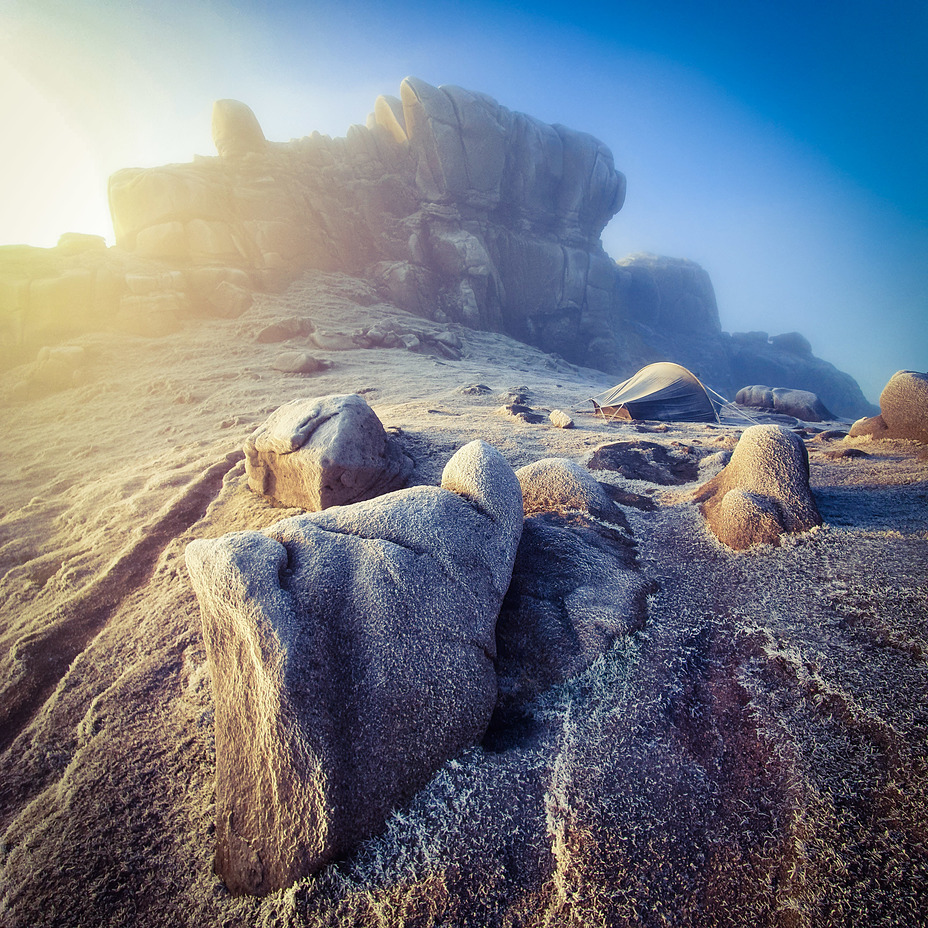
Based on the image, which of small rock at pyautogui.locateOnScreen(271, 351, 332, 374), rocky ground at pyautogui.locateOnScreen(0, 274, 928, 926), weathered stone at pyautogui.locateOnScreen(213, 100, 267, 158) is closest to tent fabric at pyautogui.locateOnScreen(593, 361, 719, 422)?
rocky ground at pyautogui.locateOnScreen(0, 274, 928, 926)

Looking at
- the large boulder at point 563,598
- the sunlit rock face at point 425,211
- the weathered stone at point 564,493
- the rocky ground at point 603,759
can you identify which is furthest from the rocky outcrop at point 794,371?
the large boulder at point 563,598

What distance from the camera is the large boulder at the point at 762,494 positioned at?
290 cm

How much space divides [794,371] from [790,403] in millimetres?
25451

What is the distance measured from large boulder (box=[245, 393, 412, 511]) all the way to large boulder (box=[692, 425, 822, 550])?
113 inches

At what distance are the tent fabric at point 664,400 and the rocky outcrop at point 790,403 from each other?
17.2 ft

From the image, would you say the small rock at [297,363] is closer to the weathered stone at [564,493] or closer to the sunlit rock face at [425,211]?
the sunlit rock face at [425,211]

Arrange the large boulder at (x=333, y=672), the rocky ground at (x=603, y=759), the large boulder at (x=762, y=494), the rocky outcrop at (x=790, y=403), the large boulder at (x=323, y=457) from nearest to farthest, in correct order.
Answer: the rocky ground at (x=603, y=759)
the large boulder at (x=333, y=672)
the large boulder at (x=762, y=494)
the large boulder at (x=323, y=457)
the rocky outcrop at (x=790, y=403)

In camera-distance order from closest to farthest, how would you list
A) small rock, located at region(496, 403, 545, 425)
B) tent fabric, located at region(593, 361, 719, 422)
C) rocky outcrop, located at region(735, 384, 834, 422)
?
small rock, located at region(496, 403, 545, 425), tent fabric, located at region(593, 361, 719, 422), rocky outcrop, located at region(735, 384, 834, 422)

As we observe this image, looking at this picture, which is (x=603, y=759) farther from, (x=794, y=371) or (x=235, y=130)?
(x=794, y=371)

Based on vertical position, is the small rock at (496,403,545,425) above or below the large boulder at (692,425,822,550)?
below

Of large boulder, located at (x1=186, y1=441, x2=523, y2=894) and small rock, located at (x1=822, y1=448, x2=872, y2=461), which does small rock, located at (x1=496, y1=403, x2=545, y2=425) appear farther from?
large boulder, located at (x1=186, y1=441, x2=523, y2=894)

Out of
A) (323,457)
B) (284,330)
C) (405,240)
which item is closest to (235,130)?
(405,240)

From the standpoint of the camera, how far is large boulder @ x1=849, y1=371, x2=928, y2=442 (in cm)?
477

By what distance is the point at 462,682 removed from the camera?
69.6 inches
